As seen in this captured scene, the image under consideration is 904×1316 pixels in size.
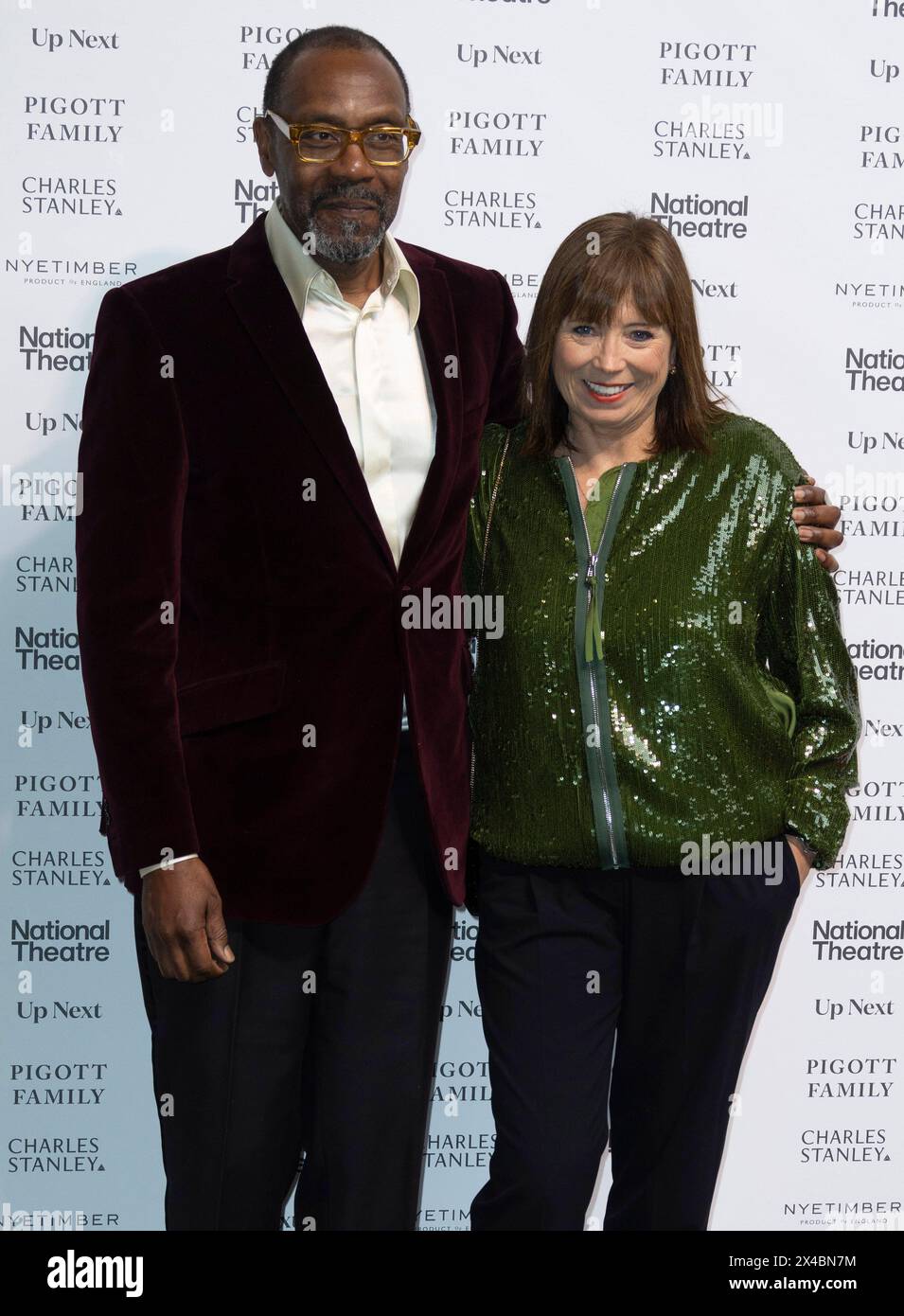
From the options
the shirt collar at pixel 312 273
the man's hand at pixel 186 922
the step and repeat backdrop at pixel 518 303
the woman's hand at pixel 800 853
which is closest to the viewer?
the man's hand at pixel 186 922

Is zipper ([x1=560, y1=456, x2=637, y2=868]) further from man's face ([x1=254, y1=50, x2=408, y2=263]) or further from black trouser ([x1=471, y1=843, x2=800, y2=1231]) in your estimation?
man's face ([x1=254, y1=50, x2=408, y2=263])

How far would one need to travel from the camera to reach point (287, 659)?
→ 5.79 ft

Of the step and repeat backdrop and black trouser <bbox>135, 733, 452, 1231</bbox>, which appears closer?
black trouser <bbox>135, 733, 452, 1231</bbox>

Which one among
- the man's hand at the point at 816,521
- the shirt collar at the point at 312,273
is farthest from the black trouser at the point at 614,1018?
the shirt collar at the point at 312,273

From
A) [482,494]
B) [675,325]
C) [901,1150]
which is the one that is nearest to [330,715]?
[482,494]

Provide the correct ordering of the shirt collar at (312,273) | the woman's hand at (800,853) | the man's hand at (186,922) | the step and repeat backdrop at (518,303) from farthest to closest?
the step and repeat backdrop at (518,303), the woman's hand at (800,853), the shirt collar at (312,273), the man's hand at (186,922)

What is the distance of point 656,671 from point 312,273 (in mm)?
724

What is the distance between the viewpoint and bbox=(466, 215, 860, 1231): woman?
5.98ft

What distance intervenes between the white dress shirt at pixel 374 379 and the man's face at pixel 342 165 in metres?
0.06

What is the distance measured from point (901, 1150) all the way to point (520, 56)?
2.40 metres

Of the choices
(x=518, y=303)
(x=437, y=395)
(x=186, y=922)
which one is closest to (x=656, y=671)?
(x=437, y=395)

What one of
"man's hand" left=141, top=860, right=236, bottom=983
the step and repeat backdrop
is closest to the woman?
"man's hand" left=141, top=860, right=236, bottom=983

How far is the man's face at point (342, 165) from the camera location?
5.72 ft

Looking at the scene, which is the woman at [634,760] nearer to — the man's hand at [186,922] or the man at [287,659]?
the man at [287,659]
